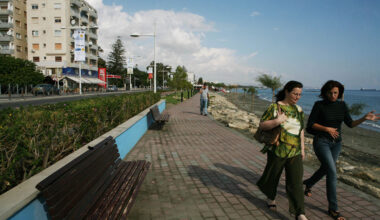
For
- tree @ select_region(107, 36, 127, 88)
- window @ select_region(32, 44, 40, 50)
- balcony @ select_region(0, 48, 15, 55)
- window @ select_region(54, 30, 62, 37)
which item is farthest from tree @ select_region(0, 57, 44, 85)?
tree @ select_region(107, 36, 127, 88)

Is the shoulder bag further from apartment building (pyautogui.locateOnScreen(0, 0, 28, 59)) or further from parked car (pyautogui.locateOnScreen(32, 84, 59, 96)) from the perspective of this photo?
apartment building (pyautogui.locateOnScreen(0, 0, 28, 59))

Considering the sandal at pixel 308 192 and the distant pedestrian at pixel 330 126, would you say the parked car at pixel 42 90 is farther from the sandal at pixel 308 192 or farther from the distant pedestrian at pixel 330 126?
the distant pedestrian at pixel 330 126

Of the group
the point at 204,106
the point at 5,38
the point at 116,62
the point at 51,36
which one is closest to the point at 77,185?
the point at 204,106

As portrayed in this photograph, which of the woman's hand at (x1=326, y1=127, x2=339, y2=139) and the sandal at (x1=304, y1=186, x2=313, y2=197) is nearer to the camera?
the woman's hand at (x1=326, y1=127, x2=339, y2=139)

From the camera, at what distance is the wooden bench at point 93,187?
1878 millimetres

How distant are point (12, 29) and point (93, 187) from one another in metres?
61.4

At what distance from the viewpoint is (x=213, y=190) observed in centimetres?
384

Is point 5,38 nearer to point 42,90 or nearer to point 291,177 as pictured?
point 42,90

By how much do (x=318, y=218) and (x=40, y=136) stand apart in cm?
382

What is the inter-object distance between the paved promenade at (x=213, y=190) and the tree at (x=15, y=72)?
3083 centimetres

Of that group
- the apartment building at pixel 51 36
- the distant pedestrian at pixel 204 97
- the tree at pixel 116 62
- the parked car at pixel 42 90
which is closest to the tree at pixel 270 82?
the distant pedestrian at pixel 204 97

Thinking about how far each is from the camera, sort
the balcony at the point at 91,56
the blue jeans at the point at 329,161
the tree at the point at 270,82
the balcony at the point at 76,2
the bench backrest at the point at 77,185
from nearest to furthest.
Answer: the bench backrest at the point at 77,185, the blue jeans at the point at 329,161, the tree at the point at 270,82, the balcony at the point at 76,2, the balcony at the point at 91,56

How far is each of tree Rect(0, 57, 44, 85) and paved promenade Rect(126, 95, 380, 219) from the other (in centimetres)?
3083

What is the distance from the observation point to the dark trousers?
2891 mm
